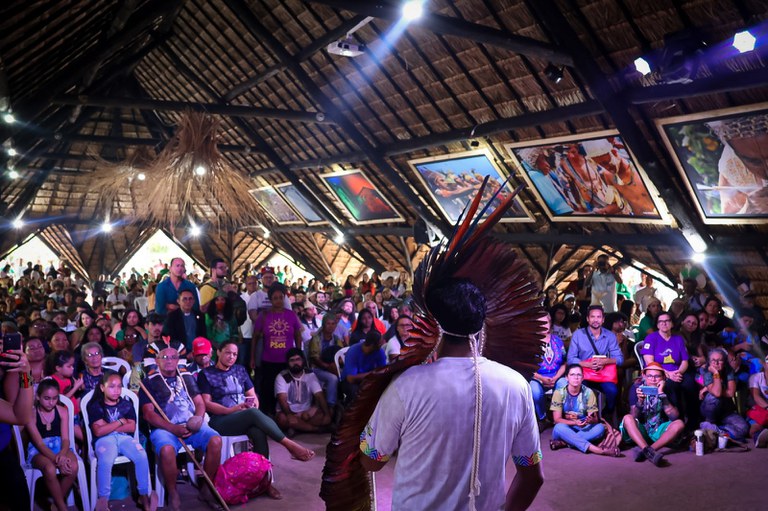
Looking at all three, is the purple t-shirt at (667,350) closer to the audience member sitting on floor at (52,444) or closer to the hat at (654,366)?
the hat at (654,366)

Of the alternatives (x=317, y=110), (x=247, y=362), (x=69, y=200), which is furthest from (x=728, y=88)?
(x=69, y=200)

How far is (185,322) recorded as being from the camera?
587 centimetres

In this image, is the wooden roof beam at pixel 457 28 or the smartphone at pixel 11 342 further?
the wooden roof beam at pixel 457 28

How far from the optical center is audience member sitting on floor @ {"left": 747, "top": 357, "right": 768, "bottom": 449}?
5902mm

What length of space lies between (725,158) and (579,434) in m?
3.32

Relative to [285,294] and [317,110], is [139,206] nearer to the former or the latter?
[285,294]

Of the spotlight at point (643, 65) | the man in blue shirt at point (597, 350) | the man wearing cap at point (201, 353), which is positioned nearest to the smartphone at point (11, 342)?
the man wearing cap at point (201, 353)

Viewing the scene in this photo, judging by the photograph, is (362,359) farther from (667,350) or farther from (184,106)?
(184,106)

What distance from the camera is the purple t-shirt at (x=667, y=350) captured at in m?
6.25

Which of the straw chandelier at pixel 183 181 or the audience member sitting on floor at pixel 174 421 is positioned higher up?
the straw chandelier at pixel 183 181

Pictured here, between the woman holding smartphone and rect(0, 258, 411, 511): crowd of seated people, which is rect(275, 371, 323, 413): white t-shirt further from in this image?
→ the woman holding smartphone

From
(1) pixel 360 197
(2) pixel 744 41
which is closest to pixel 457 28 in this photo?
(2) pixel 744 41

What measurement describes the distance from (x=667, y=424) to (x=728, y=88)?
2.93 meters

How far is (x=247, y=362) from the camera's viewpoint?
6922 millimetres
